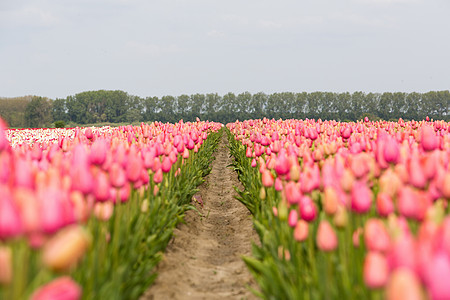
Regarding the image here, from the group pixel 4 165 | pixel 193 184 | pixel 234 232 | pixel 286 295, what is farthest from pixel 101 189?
pixel 193 184

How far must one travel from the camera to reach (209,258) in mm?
6363

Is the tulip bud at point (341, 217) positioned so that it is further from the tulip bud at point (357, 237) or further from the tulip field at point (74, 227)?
the tulip field at point (74, 227)

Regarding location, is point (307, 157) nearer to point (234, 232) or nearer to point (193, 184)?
point (234, 232)

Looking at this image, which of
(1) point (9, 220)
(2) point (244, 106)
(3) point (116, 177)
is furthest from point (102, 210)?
(2) point (244, 106)

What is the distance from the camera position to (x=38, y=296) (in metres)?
1.59

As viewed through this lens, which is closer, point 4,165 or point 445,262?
point 445,262

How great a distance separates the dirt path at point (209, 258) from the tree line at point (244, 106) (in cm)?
11982

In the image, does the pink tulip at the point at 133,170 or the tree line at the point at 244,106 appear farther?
the tree line at the point at 244,106

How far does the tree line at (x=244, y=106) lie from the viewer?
125 meters

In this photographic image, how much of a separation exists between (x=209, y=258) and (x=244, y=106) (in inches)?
5185

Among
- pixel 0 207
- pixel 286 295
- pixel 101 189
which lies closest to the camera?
pixel 0 207

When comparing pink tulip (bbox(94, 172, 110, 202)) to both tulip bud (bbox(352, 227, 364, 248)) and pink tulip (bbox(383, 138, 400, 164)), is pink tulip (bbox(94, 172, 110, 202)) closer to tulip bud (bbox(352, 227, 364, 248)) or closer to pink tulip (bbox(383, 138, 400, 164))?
tulip bud (bbox(352, 227, 364, 248))

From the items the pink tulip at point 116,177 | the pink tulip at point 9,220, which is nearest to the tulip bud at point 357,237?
the pink tulip at point 116,177

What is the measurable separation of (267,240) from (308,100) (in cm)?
13484
